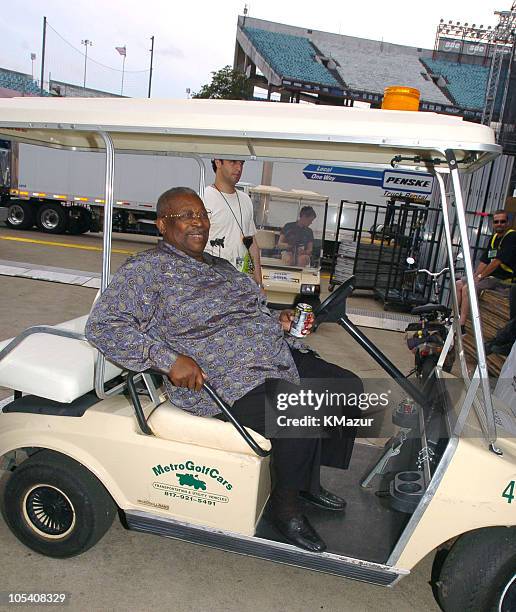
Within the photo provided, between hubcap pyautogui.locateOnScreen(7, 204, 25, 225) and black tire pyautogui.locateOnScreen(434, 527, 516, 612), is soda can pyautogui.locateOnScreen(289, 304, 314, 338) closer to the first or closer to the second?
black tire pyautogui.locateOnScreen(434, 527, 516, 612)

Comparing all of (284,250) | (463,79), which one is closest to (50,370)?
(284,250)

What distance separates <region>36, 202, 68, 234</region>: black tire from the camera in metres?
15.0

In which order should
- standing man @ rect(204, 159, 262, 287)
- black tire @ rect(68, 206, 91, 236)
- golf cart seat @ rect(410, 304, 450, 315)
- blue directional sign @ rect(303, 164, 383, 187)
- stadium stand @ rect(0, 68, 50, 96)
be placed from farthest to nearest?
stadium stand @ rect(0, 68, 50, 96)
black tire @ rect(68, 206, 91, 236)
blue directional sign @ rect(303, 164, 383, 187)
golf cart seat @ rect(410, 304, 450, 315)
standing man @ rect(204, 159, 262, 287)

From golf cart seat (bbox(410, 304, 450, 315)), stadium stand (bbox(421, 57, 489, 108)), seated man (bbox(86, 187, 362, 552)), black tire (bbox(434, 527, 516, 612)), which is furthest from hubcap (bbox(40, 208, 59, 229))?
A: stadium stand (bbox(421, 57, 489, 108))

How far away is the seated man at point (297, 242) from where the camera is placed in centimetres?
660

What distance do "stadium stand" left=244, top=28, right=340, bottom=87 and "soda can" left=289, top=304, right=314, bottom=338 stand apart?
89.0ft

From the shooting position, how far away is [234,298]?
89.1 inches

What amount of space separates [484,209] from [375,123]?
8470 mm

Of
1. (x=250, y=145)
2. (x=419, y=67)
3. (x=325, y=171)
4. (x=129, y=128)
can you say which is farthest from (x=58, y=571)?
(x=419, y=67)

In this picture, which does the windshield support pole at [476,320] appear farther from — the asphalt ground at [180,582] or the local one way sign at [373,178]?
the local one way sign at [373,178]

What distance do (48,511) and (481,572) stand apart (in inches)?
67.0

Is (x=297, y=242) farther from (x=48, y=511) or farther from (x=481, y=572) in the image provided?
(x=481, y=572)

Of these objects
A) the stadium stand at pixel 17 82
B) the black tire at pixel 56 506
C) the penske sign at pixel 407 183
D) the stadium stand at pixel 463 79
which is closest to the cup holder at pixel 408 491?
the black tire at pixel 56 506

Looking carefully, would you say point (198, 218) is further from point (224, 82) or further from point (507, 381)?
point (224, 82)
